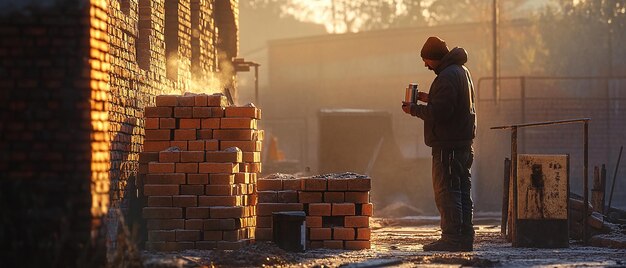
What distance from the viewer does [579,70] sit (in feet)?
111

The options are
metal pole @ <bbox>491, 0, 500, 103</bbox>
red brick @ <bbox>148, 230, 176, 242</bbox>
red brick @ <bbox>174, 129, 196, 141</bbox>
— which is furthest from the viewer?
metal pole @ <bbox>491, 0, 500, 103</bbox>

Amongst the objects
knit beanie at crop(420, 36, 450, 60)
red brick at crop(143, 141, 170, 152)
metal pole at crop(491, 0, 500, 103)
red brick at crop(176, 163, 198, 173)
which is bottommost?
red brick at crop(176, 163, 198, 173)

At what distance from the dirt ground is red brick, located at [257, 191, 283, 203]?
0.56m

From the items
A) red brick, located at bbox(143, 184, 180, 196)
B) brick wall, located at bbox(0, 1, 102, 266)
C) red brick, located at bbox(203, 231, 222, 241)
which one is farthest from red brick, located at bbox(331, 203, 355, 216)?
brick wall, located at bbox(0, 1, 102, 266)

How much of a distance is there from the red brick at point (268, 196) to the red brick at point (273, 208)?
0.04m

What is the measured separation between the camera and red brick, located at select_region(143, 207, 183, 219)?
995cm

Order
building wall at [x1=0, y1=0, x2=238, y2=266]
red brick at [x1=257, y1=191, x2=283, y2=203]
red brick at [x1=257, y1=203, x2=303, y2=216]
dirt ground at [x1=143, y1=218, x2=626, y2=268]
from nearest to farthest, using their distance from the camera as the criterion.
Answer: building wall at [x1=0, y1=0, x2=238, y2=266]
dirt ground at [x1=143, y1=218, x2=626, y2=268]
red brick at [x1=257, y1=203, x2=303, y2=216]
red brick at [x1=257, y1=191, x2=283, y2=203]

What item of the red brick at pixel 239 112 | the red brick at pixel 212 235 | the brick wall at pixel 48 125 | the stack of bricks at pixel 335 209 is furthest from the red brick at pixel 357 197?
the brick wall at pixel 48 125

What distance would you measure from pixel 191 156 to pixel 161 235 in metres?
0.76

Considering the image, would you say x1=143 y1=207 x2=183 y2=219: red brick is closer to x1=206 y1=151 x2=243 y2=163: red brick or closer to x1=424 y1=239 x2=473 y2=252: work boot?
x1=206 y1=151 x2=243 y2=163: red brick

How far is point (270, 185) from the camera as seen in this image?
1083 cm

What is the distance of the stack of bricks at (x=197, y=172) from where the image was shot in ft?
32.7

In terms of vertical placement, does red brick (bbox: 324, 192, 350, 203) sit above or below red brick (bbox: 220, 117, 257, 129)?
below

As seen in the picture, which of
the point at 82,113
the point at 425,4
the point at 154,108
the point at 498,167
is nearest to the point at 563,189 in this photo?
the point at 154,108
